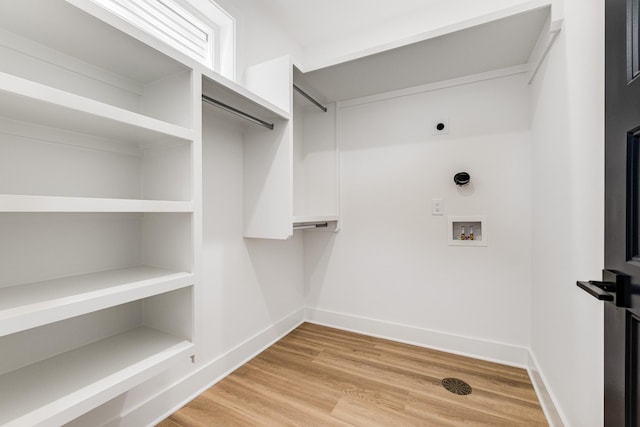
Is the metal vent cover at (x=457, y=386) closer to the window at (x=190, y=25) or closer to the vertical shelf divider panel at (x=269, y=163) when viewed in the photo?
the vertical shelf divider panel at (x=269, y=163)

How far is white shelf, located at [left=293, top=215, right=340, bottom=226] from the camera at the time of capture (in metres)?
2.03

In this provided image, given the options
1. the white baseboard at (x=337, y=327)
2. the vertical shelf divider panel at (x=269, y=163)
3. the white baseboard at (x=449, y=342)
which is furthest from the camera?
the vertical shelf divider panel at (x=269, y=163)

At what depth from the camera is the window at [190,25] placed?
146 cm

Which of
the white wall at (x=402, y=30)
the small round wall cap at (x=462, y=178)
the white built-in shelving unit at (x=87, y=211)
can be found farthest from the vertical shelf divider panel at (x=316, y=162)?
the white built-in shelving unit at (x=87, y=211)

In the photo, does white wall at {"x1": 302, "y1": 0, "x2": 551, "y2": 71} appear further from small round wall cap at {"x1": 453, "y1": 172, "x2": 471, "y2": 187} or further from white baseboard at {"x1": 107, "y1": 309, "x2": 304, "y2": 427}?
white baseboard at {"x1": 107, "y1": 309, "x2": 304, "y2": 427}

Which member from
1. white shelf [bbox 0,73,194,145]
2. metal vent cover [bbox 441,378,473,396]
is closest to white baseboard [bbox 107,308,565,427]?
metal vent cover [bbox 441,378,473,396]

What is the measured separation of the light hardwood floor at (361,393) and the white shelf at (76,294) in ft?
2.93

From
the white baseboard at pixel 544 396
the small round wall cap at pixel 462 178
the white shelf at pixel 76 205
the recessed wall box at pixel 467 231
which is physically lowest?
the white baseboard at pixel 544 396

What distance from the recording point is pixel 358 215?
8.44ft

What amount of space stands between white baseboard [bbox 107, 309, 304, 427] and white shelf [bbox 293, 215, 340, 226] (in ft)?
3.08

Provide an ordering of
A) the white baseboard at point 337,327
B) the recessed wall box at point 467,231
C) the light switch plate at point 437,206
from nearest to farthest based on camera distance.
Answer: the white baseboard at point 337,327
the recessed wall box at point 467,231
the light switch plate at point 437,206

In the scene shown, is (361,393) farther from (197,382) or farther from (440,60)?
(440,60)

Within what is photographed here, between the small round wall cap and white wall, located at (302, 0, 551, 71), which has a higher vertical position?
white wall, located at (302, 0, 551, 71)

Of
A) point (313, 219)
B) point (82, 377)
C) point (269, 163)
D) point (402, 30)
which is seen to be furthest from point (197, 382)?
point (402, 30)
